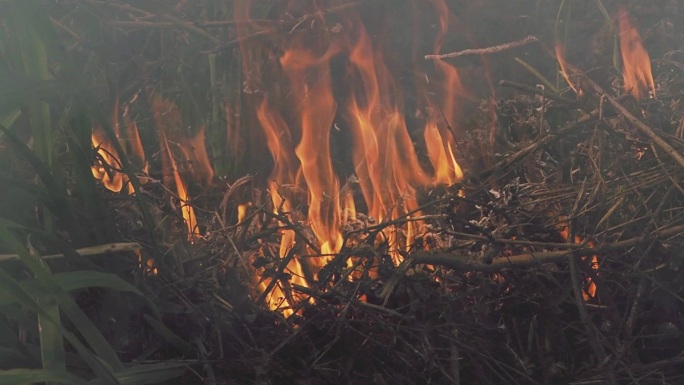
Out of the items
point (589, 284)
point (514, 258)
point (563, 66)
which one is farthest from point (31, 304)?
point (563, 66)

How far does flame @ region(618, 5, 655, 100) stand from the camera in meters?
2.54

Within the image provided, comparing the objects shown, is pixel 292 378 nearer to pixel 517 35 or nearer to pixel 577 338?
pixel 577 338

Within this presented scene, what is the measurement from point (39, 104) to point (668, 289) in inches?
56.3

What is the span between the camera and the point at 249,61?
8.51 feet

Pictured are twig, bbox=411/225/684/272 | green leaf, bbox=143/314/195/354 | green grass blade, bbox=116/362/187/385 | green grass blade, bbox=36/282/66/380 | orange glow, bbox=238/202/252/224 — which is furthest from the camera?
orange glow, bbox=238/202/252/224

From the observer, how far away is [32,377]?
140cm

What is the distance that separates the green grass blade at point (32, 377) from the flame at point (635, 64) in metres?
1.77

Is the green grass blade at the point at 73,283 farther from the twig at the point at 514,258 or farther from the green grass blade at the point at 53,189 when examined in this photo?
the twig at the point at 514,258

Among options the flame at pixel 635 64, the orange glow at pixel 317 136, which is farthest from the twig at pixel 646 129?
the orange glow at pixel 317 136

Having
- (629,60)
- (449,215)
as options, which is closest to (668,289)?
(449,215)

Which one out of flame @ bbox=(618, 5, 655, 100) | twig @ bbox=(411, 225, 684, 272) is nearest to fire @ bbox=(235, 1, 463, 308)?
twig @ bbox=(411, 225, 684, 272)

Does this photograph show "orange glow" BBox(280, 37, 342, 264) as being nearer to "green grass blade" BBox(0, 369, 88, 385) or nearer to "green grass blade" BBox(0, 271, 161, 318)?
"green grass blade" BBox(0, 271, 161, 318)

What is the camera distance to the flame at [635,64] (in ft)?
8.32

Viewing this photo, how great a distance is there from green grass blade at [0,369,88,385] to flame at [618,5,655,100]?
177cm
